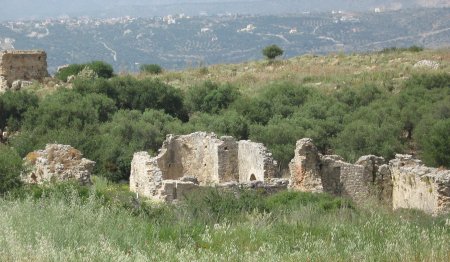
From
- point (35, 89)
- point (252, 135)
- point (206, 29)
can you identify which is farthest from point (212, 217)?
point (206, 29)

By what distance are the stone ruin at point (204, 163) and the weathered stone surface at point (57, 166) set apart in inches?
56.7

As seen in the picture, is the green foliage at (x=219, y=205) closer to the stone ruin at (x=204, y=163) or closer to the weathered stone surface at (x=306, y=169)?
the stone ruin at (x=204, y=163)

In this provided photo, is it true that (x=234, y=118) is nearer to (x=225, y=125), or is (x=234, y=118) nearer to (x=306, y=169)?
(x=225, y=125)

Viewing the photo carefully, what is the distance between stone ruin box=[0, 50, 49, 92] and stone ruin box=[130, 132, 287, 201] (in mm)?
22105

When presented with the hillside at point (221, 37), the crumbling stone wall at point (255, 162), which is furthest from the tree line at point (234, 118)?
the hillside at point (221, 37)

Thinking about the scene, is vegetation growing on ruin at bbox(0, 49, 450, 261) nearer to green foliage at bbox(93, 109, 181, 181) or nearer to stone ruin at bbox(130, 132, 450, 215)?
green foliage at bbox(93, 109, 181, 181)

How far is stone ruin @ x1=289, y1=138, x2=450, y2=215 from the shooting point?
19953 mm

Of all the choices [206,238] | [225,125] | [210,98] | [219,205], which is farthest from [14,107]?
[206,238]

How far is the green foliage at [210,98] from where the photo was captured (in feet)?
133

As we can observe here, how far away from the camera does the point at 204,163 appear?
2442 centimetres

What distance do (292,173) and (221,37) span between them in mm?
83127

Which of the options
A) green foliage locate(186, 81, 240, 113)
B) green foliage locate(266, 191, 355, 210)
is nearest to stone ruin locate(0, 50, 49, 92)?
green foliage locate(186, 81, 240, 113)

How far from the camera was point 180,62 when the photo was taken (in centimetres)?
8812

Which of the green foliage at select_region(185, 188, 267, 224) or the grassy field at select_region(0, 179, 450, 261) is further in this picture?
the green foliage at select_region(185, 188, 267, 224)
